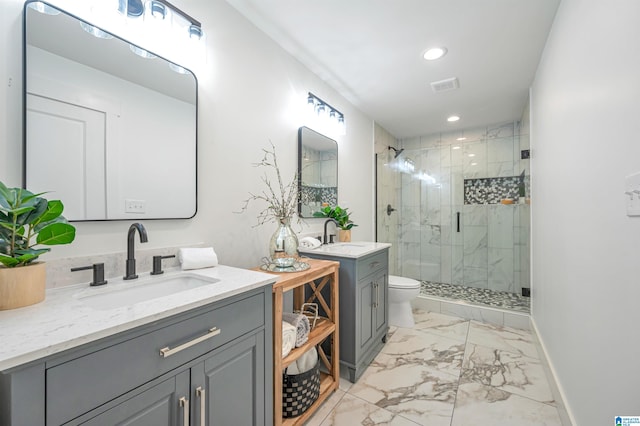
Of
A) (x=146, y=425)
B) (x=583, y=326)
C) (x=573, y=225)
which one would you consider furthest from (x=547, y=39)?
(x=146, y=425)

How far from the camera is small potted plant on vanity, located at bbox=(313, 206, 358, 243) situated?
2373mm

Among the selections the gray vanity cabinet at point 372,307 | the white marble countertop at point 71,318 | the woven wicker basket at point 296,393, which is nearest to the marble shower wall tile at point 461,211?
the gray vanity cabinet at point 372,307

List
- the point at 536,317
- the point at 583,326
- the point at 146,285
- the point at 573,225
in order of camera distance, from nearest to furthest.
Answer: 1. the point at 146,285
2. the point at 583,326
3. the point at 573,225
4. the point at 536,317

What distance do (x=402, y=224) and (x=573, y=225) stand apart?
2830 mm

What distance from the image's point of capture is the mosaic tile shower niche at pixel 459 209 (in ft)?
11.5

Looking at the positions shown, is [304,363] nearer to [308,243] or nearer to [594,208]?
[308,243]

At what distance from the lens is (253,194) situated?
1.72 metres

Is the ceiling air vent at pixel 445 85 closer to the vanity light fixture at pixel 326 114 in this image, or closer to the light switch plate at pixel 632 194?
the vanity light fixture at pixel 326 114

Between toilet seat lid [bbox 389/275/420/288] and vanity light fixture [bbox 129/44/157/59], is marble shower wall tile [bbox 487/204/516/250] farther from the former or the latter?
vanity light fixture [bbox 129/44/157/59]

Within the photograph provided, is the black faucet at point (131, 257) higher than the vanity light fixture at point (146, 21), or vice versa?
the vanity light fixture at point (146, 21)

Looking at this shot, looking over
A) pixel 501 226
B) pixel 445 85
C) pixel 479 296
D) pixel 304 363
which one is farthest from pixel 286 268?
pixel 501 226

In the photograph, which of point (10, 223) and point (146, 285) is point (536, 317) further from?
point (10, 223)

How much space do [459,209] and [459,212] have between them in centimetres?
4

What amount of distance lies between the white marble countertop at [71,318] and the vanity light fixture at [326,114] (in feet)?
5.47
